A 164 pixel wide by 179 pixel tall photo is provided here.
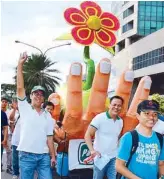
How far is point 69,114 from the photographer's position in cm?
633

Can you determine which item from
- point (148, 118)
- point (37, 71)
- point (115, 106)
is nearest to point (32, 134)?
point (115, 106)

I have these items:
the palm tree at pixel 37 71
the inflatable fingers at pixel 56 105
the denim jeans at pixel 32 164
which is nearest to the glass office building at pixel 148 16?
the palm tree at pixel 37 71

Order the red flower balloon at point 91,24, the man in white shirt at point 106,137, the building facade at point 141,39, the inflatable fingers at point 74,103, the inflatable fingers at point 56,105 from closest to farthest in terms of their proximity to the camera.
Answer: the man in white shirt at point 106,137, the inflatable fingers at point 74,103, the red flower balloon at point 91,24, the inflatable fingers at point 56,105, the building facade at point 141,39

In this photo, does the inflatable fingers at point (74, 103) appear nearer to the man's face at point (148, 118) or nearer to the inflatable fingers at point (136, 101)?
the inflatable fingers at point (136, 101)

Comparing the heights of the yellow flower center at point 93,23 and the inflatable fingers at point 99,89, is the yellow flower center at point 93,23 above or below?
above

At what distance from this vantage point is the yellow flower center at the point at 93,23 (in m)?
7.61

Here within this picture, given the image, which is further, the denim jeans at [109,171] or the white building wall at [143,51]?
the white building wall at [143,51]

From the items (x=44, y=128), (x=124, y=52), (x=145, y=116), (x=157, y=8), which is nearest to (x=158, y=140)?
(x=145, y=116)

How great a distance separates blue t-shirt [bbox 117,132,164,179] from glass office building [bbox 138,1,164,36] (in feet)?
162

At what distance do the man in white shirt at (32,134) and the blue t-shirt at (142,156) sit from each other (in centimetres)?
159

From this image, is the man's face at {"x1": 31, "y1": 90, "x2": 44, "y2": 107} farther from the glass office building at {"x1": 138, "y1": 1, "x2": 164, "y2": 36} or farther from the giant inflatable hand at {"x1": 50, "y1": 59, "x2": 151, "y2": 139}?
the glass office building at {"x1": 138, "y1": 1, "x2": 164, "y2": 36}

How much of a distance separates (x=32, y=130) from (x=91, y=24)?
3.73 meters

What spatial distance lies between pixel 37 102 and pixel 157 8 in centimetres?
5040

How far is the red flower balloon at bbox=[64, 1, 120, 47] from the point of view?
7.59 m
